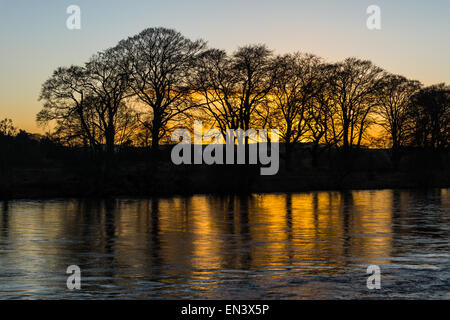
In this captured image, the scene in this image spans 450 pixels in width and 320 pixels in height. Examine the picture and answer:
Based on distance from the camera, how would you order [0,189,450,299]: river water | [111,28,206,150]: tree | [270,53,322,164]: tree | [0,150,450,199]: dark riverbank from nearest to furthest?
1. [0,189,450,299]: river water
2. [0,150,450,199]: dark riverbank
3. [111,28,206,150]: tree
4. [270,53,322,164]: tree

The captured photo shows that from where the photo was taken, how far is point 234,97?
59.8m

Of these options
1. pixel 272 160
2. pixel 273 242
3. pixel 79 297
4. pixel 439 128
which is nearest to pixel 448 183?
pixel 439 128

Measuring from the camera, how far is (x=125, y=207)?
119 ft

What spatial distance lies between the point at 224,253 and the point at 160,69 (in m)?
39.6

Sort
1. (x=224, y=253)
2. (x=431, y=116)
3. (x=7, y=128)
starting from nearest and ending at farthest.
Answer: (x=224, y=253) → (x=7, y=128) → (x=431, y=116)

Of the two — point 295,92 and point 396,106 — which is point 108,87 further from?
point 396,106

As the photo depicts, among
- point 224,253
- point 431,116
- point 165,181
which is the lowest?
point 224,253

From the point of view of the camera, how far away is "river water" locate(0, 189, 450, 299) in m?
12.3

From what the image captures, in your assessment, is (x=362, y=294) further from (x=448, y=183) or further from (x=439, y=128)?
(x=439, y=128)

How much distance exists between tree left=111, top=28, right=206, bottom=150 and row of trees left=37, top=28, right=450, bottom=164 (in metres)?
0.08

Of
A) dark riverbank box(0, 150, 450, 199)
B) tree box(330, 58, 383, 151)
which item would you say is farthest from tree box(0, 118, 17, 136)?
tree box(330, 58, 383, 151)

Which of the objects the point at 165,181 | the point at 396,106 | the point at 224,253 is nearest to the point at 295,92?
the point at 396,106

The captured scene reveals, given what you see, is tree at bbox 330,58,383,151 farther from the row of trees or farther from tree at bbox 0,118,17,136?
tree at bbox 0,118,17,136
